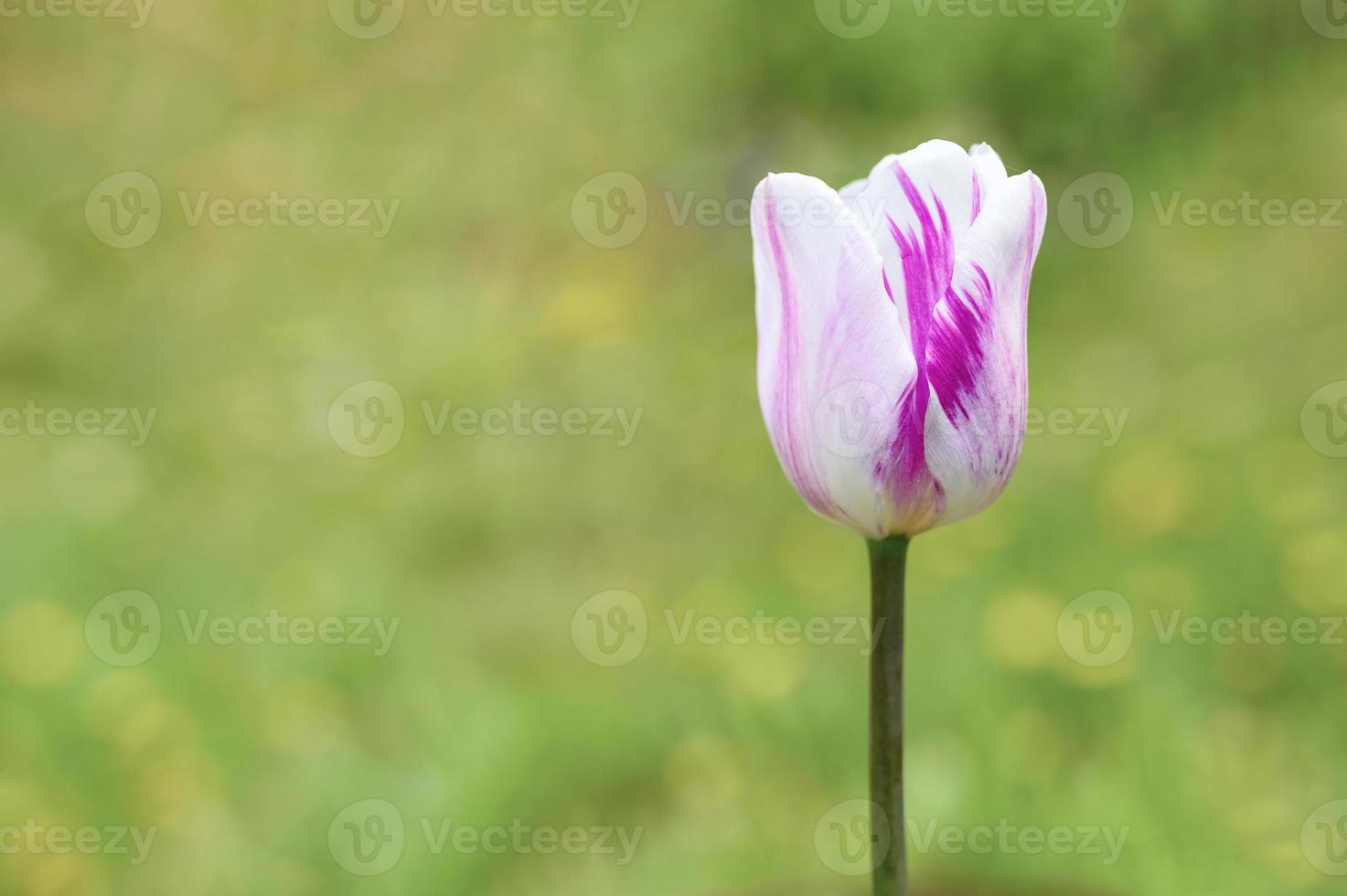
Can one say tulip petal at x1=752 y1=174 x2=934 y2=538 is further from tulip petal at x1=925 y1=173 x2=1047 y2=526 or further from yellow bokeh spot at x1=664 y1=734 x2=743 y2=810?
yellow bokeh spot at x1=664 y1=734 x2=743 y2=810

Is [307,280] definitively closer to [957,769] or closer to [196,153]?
[196,153]

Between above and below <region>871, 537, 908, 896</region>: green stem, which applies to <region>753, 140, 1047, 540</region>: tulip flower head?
above

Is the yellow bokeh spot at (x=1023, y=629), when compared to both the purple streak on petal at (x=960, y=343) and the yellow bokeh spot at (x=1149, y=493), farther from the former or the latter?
the purple streak on petal at (x=960, y=343)

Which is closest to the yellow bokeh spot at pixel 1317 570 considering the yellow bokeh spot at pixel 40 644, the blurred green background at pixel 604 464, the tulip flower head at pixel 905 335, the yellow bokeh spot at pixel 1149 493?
the blurred green background at pixel 604 464

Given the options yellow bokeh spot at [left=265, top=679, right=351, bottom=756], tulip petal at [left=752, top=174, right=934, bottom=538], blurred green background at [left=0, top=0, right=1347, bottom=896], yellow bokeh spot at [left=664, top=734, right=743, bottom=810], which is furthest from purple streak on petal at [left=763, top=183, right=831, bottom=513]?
yellow bokeh spot at [left=265, top=679, right=351, bottom=756]

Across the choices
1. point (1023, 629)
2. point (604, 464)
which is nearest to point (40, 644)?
point (604, 464)

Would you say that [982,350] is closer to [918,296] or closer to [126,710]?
[918,296]

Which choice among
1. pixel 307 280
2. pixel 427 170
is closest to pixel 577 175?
pixel 427 170
